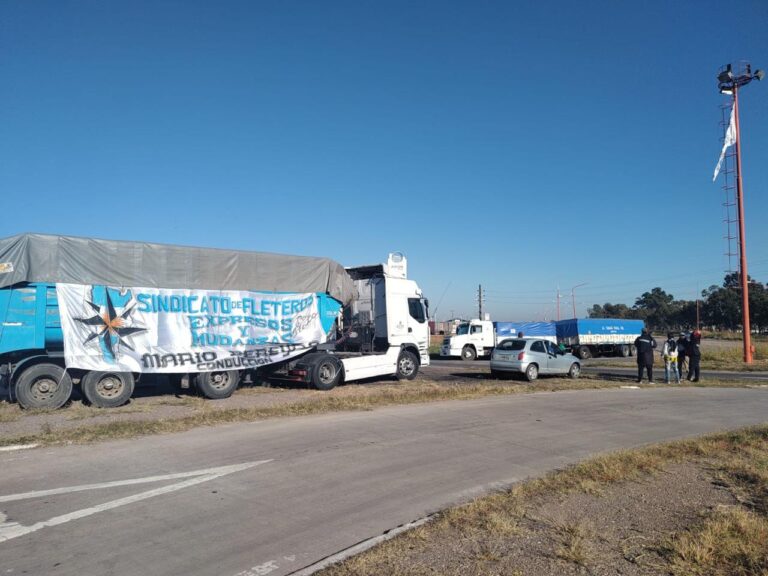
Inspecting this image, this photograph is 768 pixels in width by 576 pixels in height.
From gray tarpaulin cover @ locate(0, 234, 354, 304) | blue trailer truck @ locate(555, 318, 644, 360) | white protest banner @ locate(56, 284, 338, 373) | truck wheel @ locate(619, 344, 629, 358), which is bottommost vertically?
truck wheel @ locate(619, 344, 629, 358)

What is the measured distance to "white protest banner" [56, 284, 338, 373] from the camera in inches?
508

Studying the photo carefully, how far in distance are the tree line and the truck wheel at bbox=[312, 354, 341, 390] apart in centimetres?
8234

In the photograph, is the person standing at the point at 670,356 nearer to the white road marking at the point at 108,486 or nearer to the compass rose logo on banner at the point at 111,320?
the compass rose logo on banner at the point at 111,320

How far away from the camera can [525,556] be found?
4.75m

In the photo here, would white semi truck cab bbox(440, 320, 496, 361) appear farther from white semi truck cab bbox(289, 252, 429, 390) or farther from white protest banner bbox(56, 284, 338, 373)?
white protest banner bbox(56, 284, 338, 373)

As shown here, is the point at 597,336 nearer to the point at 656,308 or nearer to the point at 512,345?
the point at 512,345

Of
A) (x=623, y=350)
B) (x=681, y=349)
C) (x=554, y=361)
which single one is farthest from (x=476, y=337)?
(x=681, y=349)

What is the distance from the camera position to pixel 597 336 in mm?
42000

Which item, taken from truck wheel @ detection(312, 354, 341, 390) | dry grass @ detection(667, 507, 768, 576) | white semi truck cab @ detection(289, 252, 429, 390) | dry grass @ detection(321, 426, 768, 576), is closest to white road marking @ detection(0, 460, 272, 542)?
dry grass @ detection(321, 426, 768, 576)

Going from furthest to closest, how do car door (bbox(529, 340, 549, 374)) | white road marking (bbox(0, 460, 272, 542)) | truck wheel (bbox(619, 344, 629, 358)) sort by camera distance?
1. truck wheel (bbox(619, 344, 629, 358))
2. car door (bbox(529, 340, 549, 374))
3. white road marking (bbox(0, 460, 272, 542))

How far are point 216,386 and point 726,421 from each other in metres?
11.5

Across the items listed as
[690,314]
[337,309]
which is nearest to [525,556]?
[337,309]

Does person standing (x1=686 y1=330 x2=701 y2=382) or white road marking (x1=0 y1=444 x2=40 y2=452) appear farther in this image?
person standing (x1=686 y1=330 x2=701 y2=382)

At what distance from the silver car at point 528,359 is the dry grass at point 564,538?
13.9 meters
